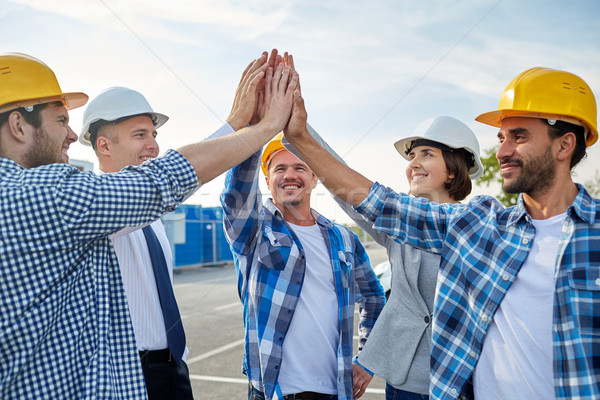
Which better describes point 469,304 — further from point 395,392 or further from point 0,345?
point 0,345

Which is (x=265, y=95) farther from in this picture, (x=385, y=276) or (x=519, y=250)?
(x=385, y=276)

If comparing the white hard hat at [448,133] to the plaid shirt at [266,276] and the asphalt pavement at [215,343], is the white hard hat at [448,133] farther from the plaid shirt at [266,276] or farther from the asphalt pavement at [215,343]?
the asphalt pavement at [215,343]

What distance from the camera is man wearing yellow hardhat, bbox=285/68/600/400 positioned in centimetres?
177

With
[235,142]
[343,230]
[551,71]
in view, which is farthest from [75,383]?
[551,71]

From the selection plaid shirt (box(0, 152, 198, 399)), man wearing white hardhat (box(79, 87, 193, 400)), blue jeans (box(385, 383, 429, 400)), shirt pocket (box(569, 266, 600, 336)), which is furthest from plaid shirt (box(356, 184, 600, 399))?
man wearing white hardhat (box(79, 87, 193, 400))

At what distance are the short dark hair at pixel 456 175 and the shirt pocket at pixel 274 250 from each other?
1133 millimetres

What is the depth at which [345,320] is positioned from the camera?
2.70 metres

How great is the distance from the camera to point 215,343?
286 inches

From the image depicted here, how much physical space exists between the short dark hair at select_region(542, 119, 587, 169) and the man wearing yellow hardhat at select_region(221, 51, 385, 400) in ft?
4.26

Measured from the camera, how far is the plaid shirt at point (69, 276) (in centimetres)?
145

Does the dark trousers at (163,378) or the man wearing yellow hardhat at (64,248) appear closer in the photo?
the man wearing yellow hardhat at (64,248)

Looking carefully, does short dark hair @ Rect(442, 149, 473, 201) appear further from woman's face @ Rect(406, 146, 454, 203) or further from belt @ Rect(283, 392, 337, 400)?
belt @ Rect(283, 392, 337, 400)

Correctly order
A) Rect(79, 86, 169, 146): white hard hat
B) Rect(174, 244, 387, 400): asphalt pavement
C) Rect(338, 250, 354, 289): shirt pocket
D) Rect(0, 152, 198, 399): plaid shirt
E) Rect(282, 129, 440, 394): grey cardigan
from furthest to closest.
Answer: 1. Rect(174, 244, 387, 400): asphalt pavement
2. Rect(79, 86, 169, 146): white hard hat
3. Rect(338, 250, 354, 289): shirt pocket
4. Rect(282, 129, 440, 394): grey cardigan
5. Rect(0, 152, 198, 399): plaid shirt

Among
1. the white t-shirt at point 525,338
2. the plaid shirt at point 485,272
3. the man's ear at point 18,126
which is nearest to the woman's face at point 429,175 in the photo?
the plaid shirt at point 485,272
